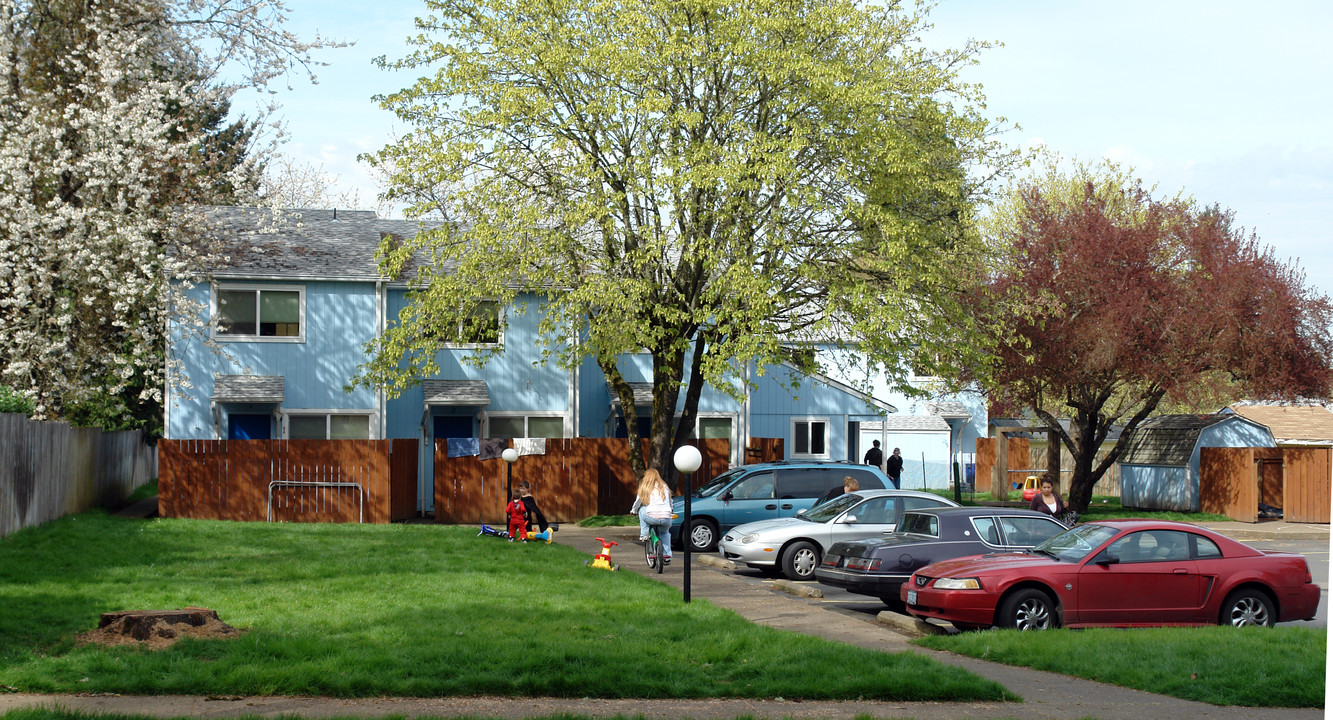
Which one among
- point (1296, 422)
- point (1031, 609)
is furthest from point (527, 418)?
point (1296, 422)

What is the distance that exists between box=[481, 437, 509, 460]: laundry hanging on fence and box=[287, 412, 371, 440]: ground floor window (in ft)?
11.5

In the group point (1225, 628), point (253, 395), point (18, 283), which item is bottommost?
point (1225, 628)

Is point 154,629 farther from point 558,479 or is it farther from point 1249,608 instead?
point 558,479

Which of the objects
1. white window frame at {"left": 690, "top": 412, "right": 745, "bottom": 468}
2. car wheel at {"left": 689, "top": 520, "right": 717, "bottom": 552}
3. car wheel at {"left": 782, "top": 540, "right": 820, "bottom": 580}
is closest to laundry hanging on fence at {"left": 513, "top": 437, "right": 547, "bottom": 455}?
white window frame at {"left": 690, "top": 412, "right": 745, "bottom": 468}

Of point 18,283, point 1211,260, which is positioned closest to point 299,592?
point 18,283

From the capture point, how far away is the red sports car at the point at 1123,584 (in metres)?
12.4

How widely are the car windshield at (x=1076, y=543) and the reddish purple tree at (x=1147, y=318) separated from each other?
13.7 meters

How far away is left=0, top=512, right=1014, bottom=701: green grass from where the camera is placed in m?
8.80

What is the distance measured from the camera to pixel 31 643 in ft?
32.3

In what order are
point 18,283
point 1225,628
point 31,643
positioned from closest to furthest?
point 31,643
point 1225,628
point 18,283

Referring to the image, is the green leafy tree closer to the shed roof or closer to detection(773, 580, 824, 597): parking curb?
detection(773, 580, 824, 597): parking curb

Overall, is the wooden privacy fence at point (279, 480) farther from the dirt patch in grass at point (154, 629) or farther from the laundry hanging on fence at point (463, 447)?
the dirt patch in grass at point (154, 629)

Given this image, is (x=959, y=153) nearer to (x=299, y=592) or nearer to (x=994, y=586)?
(x=994, y=586)

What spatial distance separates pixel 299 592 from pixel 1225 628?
968 centimetres
